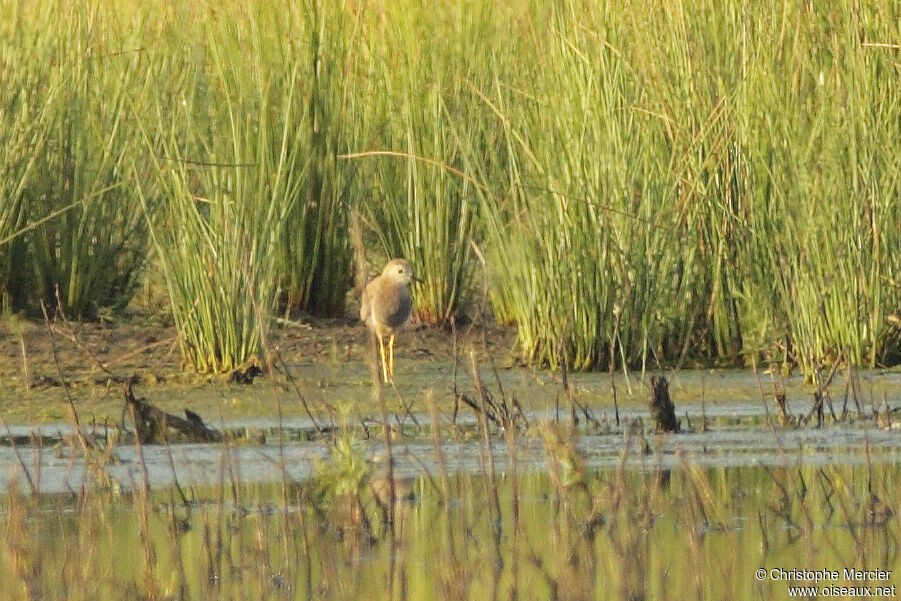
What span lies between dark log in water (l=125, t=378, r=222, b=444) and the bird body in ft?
5.68

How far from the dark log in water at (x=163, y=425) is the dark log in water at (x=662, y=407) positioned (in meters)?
1.56

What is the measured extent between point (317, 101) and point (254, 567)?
4792 millimetres

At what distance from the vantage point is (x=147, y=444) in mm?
7336

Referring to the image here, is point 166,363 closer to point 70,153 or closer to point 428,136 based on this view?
point 70,153

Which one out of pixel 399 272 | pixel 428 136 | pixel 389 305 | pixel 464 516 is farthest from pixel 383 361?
pixel 464 516

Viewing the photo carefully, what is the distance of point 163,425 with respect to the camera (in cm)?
709

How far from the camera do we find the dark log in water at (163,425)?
23.3ft

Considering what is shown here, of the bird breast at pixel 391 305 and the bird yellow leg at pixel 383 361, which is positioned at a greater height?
the bird breast at pixel 391 305

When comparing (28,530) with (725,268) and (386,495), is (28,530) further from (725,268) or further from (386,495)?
(725,268)

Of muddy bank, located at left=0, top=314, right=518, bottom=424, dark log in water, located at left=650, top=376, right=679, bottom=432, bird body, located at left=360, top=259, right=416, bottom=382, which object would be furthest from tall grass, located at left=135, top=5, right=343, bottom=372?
dark log in water, located at left=650, top=376, right=679, bottom=432

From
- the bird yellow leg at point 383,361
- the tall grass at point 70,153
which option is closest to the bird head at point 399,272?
the bird yellow leg at point 383,361

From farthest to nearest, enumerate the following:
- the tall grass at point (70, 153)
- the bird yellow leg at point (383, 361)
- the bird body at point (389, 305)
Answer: the tall grass at point (70, 153) < the bird body at point (389, 305) < the bird yellow leg at point (383, 361)

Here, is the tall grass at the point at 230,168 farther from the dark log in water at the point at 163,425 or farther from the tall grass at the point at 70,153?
the dark log in water at the point at 163,425

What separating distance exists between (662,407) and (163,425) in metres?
1.78
